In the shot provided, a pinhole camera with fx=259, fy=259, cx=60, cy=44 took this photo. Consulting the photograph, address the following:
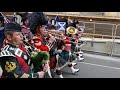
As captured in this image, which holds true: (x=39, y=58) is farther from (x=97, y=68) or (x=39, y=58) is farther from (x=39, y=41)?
(x=97, y=68)

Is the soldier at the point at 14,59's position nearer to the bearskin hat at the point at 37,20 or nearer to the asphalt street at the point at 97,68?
the bearskin hat at the point at 37,20

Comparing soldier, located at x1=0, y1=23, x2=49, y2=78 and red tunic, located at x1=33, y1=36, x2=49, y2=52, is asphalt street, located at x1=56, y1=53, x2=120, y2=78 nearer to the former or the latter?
red tunic, located at x1=33, y1=36, x2=49, y2=52

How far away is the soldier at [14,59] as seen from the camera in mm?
2494

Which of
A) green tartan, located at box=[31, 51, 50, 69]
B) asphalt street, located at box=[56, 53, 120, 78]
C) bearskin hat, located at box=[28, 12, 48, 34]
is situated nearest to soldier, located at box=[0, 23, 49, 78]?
green tartan, located at box=[31, 51, 50, 69]

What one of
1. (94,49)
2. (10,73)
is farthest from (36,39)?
(94,49)

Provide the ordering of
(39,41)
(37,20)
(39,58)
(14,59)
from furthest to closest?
(39,41), (37,20), (39,58), (14,59)

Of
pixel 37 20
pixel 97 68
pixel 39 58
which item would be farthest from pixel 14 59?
pixel 97 68

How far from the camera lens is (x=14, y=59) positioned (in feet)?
8.41

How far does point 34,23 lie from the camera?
4090 mm

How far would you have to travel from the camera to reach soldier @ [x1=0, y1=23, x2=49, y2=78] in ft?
8.18

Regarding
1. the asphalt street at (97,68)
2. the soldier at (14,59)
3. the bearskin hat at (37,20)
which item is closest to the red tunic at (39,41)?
the bearskin hat at (37,20)
